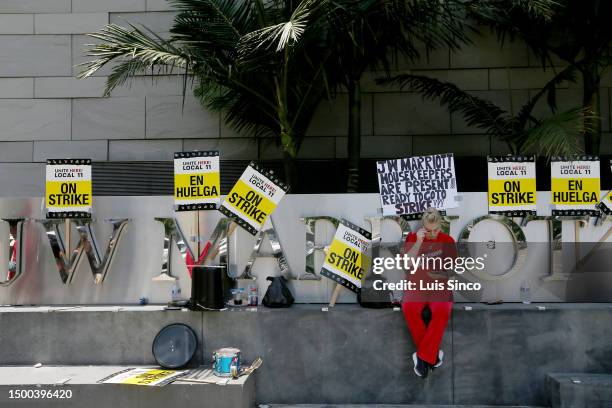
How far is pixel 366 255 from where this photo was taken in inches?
268

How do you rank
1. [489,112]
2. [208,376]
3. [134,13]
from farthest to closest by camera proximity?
[134,13]
[489,112]
[208,376]

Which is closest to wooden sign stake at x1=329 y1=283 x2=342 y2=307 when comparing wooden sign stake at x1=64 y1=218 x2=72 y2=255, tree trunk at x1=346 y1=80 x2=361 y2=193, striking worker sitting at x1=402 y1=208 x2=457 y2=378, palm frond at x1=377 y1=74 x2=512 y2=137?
striking worker sitting at x1=402 y1=208 x2=457 y2=378

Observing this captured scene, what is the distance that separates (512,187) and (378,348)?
2.44m

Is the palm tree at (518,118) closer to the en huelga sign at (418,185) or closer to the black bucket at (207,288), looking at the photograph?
the en huelga sign at (418,185)

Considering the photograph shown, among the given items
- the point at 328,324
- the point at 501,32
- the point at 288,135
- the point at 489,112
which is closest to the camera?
the point at 328,324

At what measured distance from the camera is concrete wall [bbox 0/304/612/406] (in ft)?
20.8

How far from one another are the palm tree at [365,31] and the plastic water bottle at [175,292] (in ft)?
9.66

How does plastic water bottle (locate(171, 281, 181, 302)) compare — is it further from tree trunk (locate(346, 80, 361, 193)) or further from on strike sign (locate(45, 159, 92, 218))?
tree trunk (locate(346, 80, 361, 193))

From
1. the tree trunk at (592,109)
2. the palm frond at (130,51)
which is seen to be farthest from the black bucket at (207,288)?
the tree trunk at (592,109)

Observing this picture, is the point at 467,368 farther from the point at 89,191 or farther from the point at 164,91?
the point at 164,91

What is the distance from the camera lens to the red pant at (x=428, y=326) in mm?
6129

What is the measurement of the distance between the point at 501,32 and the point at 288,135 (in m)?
4.22

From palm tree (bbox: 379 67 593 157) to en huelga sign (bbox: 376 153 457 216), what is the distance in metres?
1.14

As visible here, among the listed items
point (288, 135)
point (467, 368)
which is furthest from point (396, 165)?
point (467, 368)
